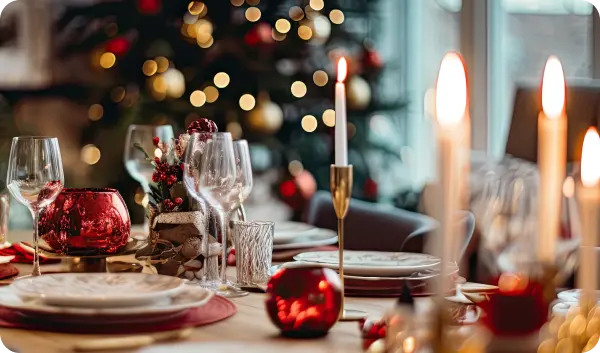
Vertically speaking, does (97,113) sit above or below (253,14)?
below

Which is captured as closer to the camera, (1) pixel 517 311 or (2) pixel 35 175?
(1) pixel 517 311

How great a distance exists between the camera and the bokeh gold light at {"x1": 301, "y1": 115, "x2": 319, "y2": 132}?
4.49 metres

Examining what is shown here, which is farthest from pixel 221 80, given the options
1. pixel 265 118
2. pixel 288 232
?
pixel 288 232

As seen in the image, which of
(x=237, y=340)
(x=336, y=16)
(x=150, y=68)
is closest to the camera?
(x=237, y=340)

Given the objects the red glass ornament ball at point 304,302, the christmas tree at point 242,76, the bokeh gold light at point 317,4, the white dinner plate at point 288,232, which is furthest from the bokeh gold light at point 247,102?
the red glass ornament ball at point 304,302

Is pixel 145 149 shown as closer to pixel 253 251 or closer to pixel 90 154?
pixel 253 251

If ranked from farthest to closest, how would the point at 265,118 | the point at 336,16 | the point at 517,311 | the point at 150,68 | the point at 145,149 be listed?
the point at 336,16, the point at 150,68, the point at 265,118, the point at 145,149, the point at 517,311

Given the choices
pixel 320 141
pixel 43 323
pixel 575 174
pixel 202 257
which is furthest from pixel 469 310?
pixel 320 141

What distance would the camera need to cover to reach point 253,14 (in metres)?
4.42

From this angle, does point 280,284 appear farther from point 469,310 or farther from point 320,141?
point 320,141

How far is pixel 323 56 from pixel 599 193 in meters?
4.07

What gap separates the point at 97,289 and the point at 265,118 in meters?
3.22

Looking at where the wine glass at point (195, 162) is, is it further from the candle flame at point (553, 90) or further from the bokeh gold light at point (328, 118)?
the bokeh gold light at point (328, 118)

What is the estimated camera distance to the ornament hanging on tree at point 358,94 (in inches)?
175
